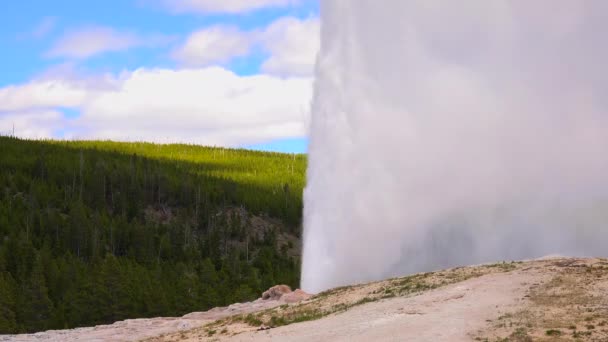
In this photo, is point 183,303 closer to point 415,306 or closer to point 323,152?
point 323,152

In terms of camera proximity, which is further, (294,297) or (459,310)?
(294,297)

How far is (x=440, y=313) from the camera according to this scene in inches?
876

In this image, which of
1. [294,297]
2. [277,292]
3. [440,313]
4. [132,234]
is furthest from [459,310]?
[132,234]

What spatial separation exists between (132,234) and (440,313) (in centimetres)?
9289

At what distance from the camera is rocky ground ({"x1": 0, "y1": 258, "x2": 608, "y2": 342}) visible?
2022cm

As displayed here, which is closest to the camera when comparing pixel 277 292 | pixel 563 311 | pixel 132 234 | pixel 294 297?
pixel 563 311

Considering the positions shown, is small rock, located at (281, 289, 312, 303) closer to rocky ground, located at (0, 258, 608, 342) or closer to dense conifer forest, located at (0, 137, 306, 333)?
rocky ground, located at (0, 258, 608, 342)

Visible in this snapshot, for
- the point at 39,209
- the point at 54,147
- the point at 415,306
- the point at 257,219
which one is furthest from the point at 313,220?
the point at 54,147

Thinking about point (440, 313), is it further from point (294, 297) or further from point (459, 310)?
point (294, 297)

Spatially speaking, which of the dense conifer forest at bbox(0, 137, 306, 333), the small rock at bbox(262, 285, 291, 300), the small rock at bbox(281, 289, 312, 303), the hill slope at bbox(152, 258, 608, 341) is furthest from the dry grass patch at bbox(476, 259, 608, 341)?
the dense conifer forest at bbox(0, 137, 306, 333)

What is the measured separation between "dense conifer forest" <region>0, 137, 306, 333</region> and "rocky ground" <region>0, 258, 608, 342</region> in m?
31.7

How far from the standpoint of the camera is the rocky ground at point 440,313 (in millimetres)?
20219

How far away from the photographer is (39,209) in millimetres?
119938

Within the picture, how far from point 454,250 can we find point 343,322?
58.2 ft
